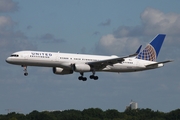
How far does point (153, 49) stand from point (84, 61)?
54.4 feet

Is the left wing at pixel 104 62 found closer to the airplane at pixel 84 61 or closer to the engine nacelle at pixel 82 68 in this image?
the airplane at pixel 84 61

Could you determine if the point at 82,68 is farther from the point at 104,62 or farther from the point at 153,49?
the point at 153,49

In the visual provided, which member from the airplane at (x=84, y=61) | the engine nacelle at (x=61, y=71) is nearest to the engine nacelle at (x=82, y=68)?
the airplane at (x=84, y=61)

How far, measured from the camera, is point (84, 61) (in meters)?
102

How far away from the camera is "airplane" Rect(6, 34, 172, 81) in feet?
319

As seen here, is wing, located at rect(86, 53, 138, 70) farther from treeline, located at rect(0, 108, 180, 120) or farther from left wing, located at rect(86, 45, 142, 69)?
treeline, located at rect(0, 108, 180, 120)

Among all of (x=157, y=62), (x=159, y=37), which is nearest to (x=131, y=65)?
(x=157, y=62)

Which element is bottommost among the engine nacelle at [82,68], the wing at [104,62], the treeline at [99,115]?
the engine nacelle at [82,68]

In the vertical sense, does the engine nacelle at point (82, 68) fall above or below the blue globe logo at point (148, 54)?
below

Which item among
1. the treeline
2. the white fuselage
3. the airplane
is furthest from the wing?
the treeline

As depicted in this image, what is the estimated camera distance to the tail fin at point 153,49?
110m

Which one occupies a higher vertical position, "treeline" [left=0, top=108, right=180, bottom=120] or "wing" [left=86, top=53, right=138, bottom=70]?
"treeline" [left=0, top=108, right=180, bottom=120]

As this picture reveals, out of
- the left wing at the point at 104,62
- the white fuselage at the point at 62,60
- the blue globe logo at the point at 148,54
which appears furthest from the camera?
the blue globe logo at the point at 148,54

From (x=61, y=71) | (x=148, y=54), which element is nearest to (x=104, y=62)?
(x=61, y=71)
